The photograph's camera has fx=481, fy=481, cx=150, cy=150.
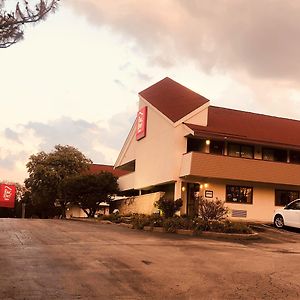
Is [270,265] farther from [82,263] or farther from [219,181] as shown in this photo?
[219,181]

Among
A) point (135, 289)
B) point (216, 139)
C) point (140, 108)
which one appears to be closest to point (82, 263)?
point (135, 289)

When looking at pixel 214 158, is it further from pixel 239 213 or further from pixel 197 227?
pixel 197 227

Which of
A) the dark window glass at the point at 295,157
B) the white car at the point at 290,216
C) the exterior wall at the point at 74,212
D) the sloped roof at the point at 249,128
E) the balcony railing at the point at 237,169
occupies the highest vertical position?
the sloped roof at the point at 249,128

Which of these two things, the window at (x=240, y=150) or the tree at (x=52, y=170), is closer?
the window at (x=240, y=150)

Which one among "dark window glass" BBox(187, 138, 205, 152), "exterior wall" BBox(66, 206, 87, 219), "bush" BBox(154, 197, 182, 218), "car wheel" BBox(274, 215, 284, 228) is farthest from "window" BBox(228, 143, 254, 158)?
"exterior wall" BBox(66, 206, 87, 219)

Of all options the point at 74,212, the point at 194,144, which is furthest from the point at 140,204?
the point at 74,212

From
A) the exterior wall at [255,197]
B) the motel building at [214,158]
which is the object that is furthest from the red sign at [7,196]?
the exterior wall at [255,197]

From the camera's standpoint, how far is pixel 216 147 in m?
31.6

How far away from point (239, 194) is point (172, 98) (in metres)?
8.36

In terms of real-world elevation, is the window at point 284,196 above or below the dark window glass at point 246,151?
below

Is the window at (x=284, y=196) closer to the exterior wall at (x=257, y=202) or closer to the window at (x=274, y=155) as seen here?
the exterior wall at (x=257, y=202)

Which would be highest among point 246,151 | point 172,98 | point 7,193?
point 172,98

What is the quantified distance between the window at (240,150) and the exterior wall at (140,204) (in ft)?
17.9

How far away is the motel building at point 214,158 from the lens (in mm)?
30016
